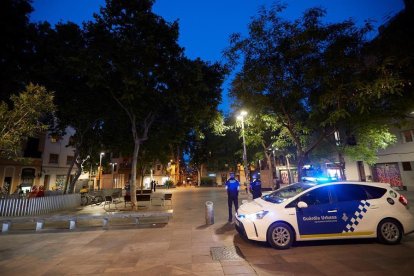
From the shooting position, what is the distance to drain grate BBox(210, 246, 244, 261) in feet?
18.3

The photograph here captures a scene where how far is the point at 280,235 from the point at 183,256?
8.45ft

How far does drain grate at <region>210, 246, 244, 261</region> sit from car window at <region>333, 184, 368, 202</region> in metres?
3.11

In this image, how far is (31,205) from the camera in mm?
13047

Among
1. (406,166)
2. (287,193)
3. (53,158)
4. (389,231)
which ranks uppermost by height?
(53,158)

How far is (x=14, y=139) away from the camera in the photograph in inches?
373

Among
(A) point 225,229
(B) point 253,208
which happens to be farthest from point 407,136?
(B) point 253,208

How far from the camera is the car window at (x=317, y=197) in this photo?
21.0 ft

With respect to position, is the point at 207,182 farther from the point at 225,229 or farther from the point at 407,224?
the point at 407,224

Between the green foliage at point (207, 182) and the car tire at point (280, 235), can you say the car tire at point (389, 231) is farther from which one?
the green foliage at point (207, 182)

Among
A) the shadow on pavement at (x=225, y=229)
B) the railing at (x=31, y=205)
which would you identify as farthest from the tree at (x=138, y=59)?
the shadow on pavement at (x=225, y=229)

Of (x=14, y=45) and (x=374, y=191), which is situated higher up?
(x=14, y=45)

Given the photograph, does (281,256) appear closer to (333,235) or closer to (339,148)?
(333,235)

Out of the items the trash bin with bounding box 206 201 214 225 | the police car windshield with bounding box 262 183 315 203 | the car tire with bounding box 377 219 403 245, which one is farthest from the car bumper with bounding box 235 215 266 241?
the car tire with bounding box 377 219 403 245

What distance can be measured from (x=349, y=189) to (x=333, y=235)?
4.44ft
